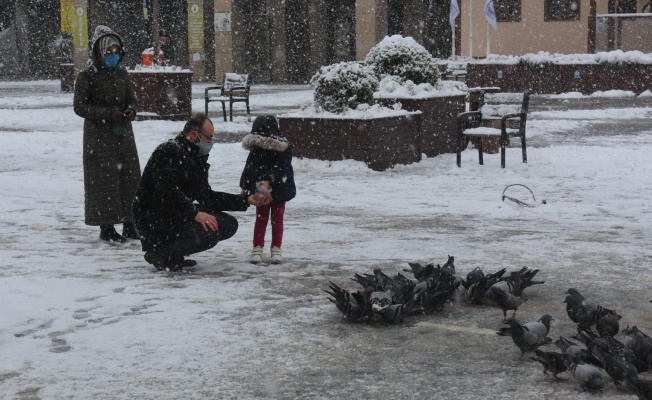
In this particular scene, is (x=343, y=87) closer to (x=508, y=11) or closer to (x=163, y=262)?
(x=163, y=262)

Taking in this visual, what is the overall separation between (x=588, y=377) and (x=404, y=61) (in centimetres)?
1148

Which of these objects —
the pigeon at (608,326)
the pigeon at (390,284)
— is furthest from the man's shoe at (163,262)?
the pigeon at (608,326)

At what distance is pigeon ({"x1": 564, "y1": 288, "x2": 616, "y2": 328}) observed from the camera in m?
6.01

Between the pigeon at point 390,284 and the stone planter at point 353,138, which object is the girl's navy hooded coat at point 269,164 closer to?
the pigeon at point 390,284

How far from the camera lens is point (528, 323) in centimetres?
577

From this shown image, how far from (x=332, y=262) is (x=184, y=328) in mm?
2248

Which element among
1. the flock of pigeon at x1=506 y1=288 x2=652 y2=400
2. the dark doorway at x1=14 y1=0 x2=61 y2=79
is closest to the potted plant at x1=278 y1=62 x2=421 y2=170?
the flock of pigeon at x1=506 y1=288 x2=652 y2=400

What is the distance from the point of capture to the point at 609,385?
203 inches

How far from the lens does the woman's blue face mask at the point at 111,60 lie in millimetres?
9227

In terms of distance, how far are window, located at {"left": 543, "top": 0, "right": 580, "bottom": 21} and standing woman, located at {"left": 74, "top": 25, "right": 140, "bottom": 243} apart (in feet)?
101

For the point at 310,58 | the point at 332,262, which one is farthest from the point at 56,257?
the point at 310,58

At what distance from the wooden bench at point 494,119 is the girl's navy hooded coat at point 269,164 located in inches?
252

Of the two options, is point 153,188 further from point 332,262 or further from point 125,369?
point 125,369

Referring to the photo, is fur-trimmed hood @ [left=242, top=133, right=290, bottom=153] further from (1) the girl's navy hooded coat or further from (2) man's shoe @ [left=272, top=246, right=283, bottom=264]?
(2) man's shoe @ [left=272, top=246, right=283, bottom=264]
